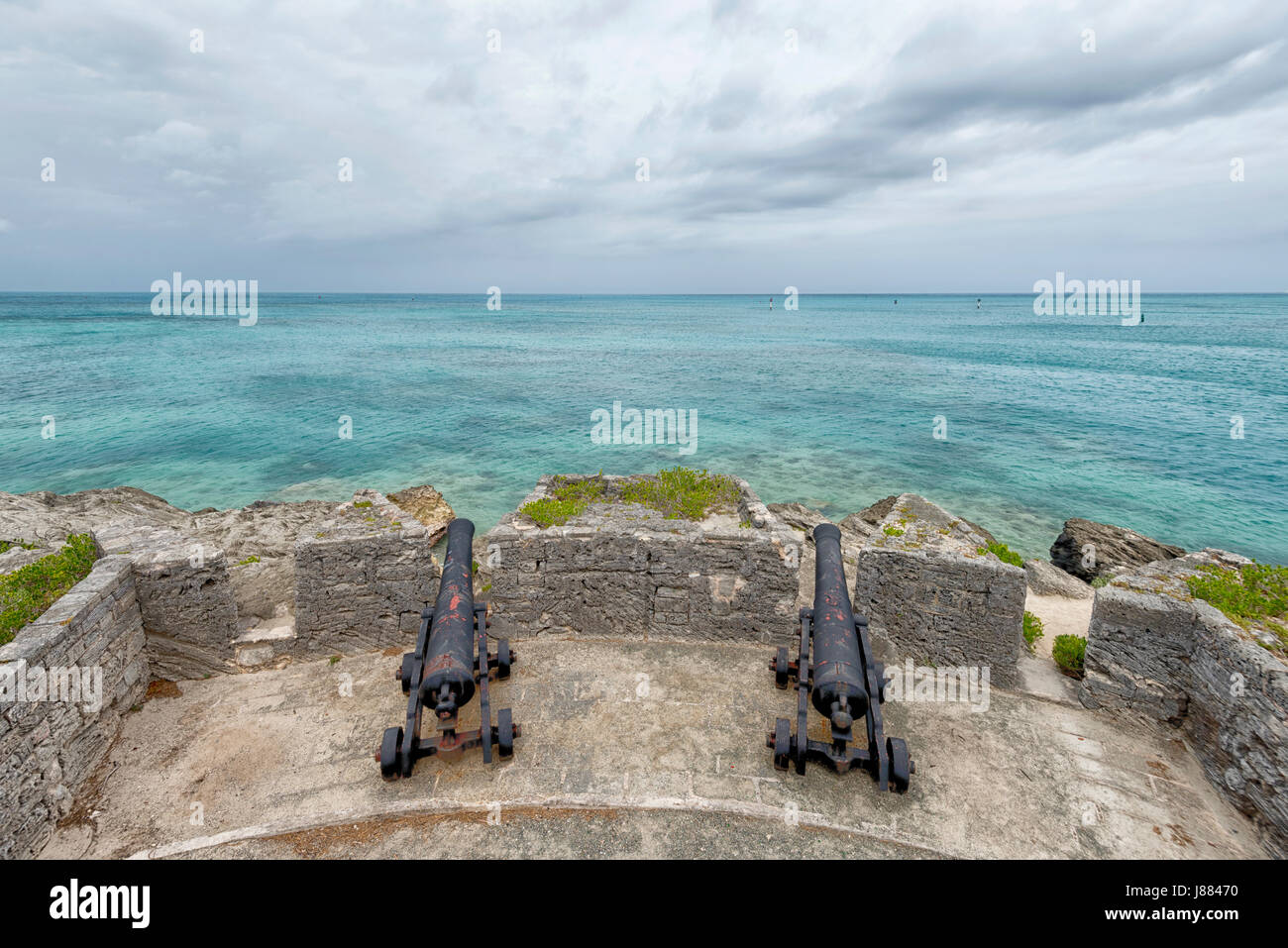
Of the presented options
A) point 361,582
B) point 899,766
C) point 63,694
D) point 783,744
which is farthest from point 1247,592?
point 63,694

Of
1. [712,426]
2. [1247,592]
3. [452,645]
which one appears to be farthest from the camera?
[712,426]

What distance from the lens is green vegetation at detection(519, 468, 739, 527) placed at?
8203 mm

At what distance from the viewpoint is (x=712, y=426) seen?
107ft

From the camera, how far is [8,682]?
498 centimetres

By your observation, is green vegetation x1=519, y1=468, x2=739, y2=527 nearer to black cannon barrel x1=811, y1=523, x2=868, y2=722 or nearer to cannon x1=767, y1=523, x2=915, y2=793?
black cannon barrel x1=811, y1=523, x2=868, y2=722

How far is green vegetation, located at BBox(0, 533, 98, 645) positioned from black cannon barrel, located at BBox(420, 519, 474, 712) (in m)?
3.87

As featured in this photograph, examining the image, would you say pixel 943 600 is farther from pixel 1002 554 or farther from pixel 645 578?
pixel 645 578

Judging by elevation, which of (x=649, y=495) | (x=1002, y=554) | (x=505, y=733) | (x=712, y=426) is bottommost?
(x=505, y=733)

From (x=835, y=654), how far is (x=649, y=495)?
12.9 ft

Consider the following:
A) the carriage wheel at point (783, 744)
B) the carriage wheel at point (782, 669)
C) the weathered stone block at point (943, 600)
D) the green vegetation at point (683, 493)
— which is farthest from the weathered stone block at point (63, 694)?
the weathered stone block at point (943, 600)

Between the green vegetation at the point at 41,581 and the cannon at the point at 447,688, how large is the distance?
3665 mm

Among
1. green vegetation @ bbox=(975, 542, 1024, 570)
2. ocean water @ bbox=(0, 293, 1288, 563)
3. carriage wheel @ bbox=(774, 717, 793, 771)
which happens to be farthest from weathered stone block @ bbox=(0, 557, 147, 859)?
ocean water @ bbox=(0, 293, 1288, 563)
